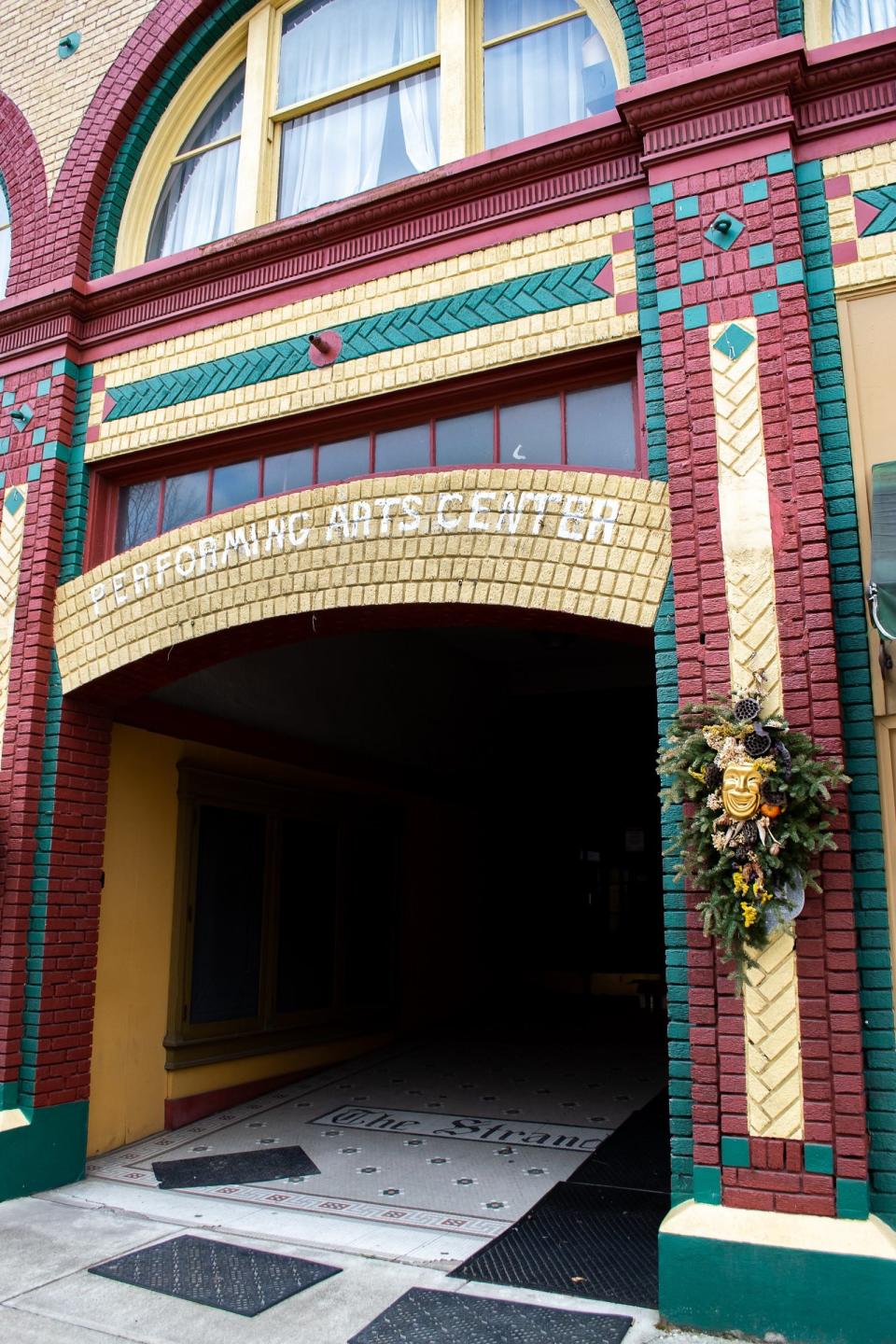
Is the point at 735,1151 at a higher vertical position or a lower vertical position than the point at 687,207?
lower

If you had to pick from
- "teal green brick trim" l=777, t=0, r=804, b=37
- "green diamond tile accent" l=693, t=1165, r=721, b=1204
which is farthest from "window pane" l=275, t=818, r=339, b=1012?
"teal green brick trim" l=777, t=0, r=804, b=37

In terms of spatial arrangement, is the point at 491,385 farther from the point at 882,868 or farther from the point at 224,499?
the point at 882,868

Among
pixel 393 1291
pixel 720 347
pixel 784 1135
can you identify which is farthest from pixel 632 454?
pixel 393 1291

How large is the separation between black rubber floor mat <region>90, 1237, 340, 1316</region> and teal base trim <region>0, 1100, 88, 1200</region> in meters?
1.46

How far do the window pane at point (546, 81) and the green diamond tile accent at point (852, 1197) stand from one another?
6040mm

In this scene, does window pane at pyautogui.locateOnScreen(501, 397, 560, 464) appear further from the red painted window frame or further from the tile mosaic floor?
the tile mosaic floor

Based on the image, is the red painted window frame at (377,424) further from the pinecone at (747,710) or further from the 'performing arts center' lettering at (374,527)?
the pinecone at (747,710)

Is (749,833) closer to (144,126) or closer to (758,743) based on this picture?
(758,743)

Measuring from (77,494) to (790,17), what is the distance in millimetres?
5501

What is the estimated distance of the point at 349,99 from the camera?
7484 mm

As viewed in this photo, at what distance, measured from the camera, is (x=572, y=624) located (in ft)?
18.6

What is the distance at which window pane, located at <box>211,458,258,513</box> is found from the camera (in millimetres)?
7059

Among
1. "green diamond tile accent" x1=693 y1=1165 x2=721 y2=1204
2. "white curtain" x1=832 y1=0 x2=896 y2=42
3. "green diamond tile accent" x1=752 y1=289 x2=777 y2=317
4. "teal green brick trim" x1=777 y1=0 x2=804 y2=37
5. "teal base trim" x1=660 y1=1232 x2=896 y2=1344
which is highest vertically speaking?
"white curtain" x1=832 y1=0 x2=896 y2=42

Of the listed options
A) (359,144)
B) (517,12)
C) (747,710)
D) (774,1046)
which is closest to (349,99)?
(359,144)
